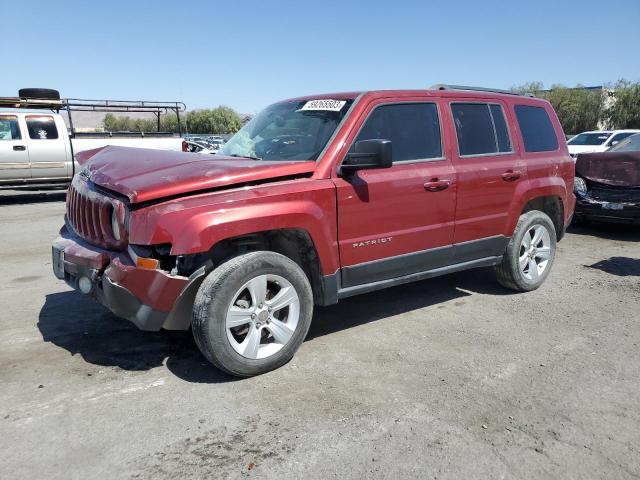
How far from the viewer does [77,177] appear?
4211 mm

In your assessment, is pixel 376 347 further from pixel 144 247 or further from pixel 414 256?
pixel 144 247

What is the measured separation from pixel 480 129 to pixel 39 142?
37.0 feet

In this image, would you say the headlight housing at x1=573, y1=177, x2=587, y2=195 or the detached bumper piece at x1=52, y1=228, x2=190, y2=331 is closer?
the detached bumper piece at x1=52, y1=228, x2=190, y2=331

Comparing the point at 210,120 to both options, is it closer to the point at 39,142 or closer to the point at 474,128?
the point at 39,142

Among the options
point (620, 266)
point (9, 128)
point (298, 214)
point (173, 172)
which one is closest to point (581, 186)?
point (620, 266)

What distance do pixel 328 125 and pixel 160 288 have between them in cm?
179

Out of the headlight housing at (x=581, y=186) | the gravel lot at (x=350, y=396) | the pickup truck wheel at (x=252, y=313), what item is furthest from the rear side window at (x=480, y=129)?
the headlight housing at (x=581, y=186)

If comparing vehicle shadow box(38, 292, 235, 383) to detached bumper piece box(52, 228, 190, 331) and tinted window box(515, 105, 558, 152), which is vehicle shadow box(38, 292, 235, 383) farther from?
tinted window box(515, 105, 558, 152)

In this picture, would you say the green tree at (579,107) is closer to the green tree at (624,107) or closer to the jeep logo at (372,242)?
the green tree at (624,107)

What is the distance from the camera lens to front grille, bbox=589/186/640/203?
773 cm

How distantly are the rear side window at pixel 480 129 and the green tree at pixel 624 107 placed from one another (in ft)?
136

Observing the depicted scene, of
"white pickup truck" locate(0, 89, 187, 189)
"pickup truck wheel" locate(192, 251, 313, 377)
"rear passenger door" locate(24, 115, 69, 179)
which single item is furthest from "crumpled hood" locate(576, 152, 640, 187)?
"rear passenger door" locate(24, 115, 69, 179)

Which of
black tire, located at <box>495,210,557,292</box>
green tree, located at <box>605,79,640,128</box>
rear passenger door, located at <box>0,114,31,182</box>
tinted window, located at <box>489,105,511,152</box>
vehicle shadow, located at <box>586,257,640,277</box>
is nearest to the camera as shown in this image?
tinted window, located at <box>489,105,511,152</box>

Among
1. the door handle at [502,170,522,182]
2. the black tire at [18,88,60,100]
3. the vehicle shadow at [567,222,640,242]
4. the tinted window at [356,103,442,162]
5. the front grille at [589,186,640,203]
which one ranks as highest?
the black tire at [18,88,60,100]
